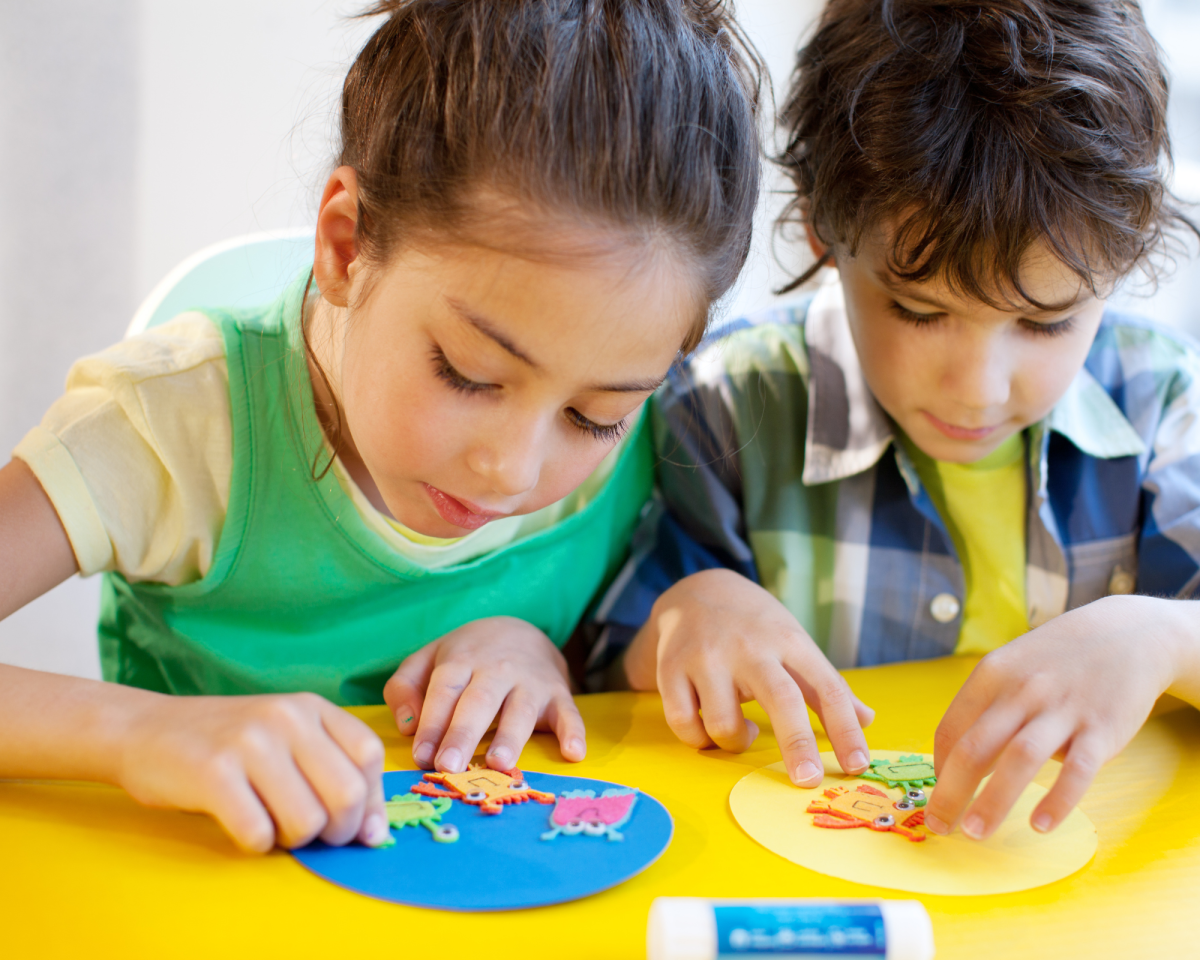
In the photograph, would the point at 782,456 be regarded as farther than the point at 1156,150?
Yes

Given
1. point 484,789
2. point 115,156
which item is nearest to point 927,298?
point 484,789

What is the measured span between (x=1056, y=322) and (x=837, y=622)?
32 centimetres

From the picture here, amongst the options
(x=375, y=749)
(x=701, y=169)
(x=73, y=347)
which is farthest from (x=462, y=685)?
(x=73, y=347)

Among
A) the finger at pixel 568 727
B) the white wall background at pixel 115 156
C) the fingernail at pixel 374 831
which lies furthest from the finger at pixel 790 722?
the white wall background at pixel 115 156

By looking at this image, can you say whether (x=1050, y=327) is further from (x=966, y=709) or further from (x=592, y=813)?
(x=592, y=813)

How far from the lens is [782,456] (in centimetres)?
90

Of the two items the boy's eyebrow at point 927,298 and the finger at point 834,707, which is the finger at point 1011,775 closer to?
the finger at point 834,707

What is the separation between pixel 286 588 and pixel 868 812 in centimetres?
45

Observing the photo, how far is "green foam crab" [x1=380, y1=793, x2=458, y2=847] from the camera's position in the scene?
453mm

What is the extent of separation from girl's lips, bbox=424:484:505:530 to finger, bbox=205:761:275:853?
22 centimetres

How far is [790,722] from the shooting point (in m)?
0.57

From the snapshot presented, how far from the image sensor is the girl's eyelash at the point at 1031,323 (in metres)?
0.72

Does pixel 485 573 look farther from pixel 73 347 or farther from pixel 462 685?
pixel 73 347

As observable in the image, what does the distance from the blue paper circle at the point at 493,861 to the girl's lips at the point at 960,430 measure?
42 cm
